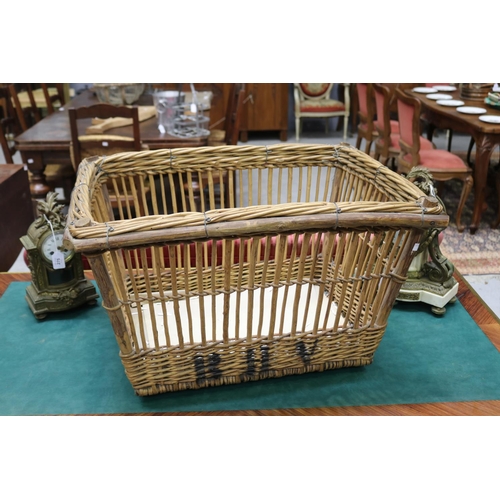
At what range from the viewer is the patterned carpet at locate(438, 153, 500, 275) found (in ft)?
A: 8.96

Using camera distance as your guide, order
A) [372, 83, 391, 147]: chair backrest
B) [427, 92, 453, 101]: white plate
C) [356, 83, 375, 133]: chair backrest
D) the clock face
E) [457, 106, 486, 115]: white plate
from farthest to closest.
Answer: [356, 83, 375, 133]: chair backrest
[427, 92, 453, 101]: white plate
[372, 83, 391, 147]: chair backrest
[457, 106, 486, 115]: white plate
the clock face

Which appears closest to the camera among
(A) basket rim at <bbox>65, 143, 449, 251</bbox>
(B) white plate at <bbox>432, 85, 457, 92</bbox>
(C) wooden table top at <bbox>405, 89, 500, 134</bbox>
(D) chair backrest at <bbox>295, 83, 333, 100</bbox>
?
(A) basket rim at <bbox>65, 143, 449, 251</bbox>

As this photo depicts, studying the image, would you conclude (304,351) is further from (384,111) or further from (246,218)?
(384,111)

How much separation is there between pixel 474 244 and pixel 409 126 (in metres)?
0.85

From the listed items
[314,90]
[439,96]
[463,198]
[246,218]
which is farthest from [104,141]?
[314,90]

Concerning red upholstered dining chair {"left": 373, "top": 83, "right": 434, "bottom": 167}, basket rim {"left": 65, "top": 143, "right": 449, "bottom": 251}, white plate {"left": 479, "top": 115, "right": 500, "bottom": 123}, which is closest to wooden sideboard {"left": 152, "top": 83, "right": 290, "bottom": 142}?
red upholstered dining chair {"left": 373, "top": 83, "right": 434, "bottom": 167}

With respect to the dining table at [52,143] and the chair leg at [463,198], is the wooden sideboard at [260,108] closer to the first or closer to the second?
the dining table at [52,143]

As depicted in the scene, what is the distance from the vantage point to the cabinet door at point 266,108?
510 cm

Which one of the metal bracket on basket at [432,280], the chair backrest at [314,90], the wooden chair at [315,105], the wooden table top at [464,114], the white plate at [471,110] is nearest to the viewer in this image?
the metal bracket on basket at [432,280]

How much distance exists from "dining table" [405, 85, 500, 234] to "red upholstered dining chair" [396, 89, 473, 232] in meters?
0.07

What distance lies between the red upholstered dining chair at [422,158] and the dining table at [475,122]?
0.07m

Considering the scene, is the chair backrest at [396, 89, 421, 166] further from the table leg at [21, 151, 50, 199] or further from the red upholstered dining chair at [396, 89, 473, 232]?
the table leg at [21, 151, 50, 199]

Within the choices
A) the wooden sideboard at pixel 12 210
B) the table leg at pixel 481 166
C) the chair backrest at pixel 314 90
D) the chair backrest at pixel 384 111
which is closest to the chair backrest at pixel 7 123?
the wooden sideboard at pixel 12 210

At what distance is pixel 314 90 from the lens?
17.3 ft
